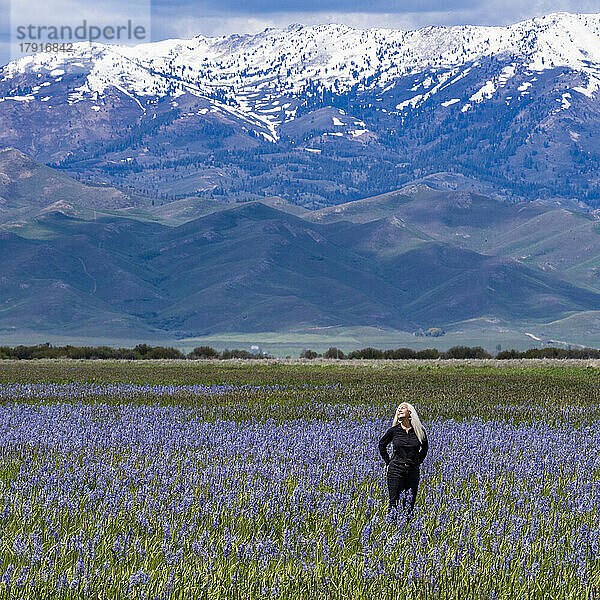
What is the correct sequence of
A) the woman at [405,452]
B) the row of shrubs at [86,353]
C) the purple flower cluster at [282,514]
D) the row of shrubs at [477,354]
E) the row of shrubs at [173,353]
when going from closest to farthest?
the purple flower cluster at [282,514] < the woman at [405,452] < the row of shrubs at [477,354] < the row of shrubs at [173,353] < the row of shrubs at [86,353]

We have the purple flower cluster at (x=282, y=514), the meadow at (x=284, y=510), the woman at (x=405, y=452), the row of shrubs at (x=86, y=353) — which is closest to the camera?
the meadow at (x=284, y=510)

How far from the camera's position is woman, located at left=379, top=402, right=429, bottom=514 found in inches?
522

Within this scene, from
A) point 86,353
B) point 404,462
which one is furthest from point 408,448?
point 86,353

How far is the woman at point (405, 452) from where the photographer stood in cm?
1326

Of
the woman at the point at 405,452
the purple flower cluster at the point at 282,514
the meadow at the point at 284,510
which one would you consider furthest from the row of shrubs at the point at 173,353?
the woman at the point at 405,452

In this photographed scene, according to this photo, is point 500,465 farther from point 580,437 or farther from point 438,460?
point 580,437

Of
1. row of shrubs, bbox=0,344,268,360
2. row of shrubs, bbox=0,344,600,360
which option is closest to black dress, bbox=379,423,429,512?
row of shrubs, bbox=0,344,600,360

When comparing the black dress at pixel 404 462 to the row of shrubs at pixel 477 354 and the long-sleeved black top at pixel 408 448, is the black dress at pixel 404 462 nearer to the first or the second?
the long-sleeved black top at pixel 408 448

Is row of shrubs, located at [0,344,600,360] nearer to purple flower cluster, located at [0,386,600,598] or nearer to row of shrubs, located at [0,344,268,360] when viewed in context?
row of shrubs, located at [0,344,268,360]

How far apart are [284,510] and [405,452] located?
6.24 ft

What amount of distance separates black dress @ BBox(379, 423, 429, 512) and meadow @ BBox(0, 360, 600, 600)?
32 cm

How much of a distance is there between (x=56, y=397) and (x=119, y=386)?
6.73 m

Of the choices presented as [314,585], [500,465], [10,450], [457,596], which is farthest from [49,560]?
[500,465]

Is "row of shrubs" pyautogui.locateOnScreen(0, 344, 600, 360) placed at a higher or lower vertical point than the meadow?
lower
